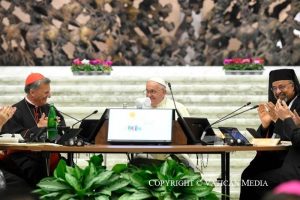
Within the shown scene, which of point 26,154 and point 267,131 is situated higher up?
point 267,131

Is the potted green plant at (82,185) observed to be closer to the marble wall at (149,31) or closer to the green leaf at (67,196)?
the green leaf at (67,196)

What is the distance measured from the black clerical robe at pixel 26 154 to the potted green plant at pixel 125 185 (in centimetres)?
97

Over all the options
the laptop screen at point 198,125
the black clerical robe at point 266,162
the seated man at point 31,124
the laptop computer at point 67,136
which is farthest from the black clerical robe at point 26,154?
the black clerical robe at point 266,162

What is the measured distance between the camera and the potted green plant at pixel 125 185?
5.79 meters

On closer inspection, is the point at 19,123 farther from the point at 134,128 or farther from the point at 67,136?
the point at 134,128

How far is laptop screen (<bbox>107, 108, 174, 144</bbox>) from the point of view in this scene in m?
6.68

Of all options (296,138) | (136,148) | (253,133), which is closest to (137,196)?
(136,148)

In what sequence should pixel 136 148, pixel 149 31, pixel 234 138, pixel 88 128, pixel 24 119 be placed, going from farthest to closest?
pixel 149 31
pixel 24 119
pixel 88 128
pixel 234 138
pixel 136 148

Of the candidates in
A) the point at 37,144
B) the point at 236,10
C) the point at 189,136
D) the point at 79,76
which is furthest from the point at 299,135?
the point at 236,10

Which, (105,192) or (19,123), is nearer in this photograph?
(105,192)

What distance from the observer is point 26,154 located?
7.29 m

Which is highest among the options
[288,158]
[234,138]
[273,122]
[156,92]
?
[156,92]

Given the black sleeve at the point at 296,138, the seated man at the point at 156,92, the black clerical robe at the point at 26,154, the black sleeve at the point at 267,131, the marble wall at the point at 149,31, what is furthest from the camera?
the marble wall at the point at 149,31

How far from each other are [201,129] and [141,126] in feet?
1.55
